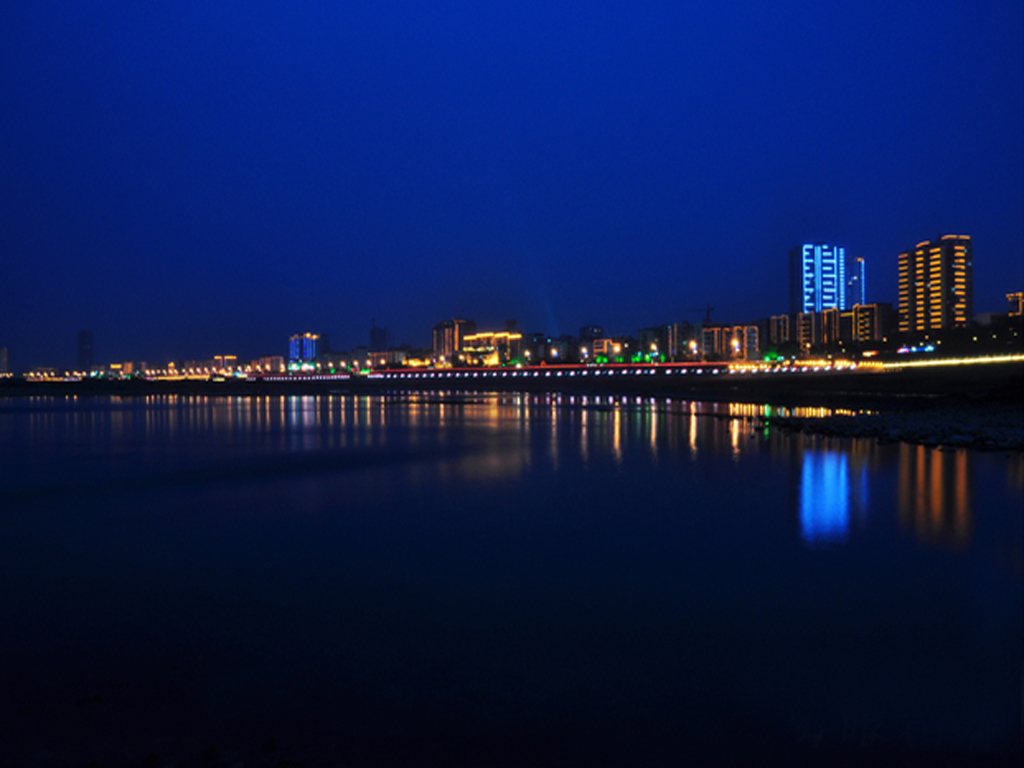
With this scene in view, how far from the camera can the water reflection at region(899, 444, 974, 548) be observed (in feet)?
31.7

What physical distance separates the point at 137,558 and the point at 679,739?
24.4 feet

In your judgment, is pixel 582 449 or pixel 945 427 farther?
pixel 945 427

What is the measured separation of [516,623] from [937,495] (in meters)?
9.93

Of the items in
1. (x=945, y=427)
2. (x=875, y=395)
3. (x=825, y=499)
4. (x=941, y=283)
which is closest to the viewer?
(x=825, y=499)

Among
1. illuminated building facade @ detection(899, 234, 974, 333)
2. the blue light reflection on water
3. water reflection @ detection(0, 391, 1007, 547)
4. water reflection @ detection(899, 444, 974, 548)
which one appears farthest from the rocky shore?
illuminated building facade @ detection(899, 234, 974, 333)

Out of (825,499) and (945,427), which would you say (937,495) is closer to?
(825,499)

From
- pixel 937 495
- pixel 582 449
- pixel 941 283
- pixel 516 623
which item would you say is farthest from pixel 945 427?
pixel 941 283

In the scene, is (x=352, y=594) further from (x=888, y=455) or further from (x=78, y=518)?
(x=888, y=455)

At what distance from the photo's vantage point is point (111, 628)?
6.14 m

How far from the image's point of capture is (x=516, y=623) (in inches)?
246

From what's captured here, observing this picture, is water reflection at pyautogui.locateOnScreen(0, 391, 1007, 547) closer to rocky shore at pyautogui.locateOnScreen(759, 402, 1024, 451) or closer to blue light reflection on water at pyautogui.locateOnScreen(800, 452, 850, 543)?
blue light reflection on water at pyautogui.locateOnScreen(800, 452, 850, 543)

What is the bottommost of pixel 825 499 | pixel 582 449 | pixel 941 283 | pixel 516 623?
pixel 582 449

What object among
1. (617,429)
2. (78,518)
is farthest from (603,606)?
(617,429)

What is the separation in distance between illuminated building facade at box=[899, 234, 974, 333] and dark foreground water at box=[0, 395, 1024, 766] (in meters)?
200
